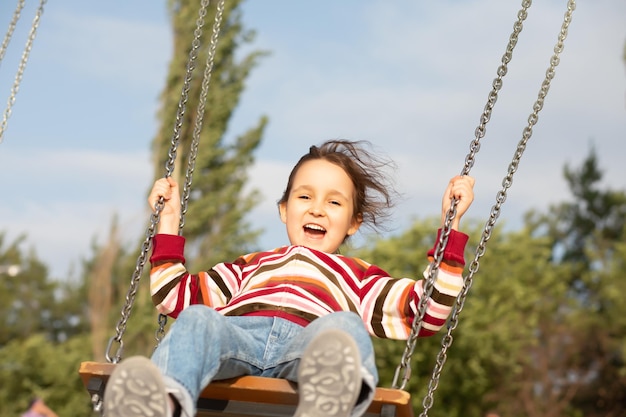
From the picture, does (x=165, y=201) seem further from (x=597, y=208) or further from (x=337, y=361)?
(x=597, y=208)

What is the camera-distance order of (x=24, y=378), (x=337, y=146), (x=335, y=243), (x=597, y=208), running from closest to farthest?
(x=335, y=243) < (x=337, y=146) < (x=24, y=378) < (x=597, y=208)

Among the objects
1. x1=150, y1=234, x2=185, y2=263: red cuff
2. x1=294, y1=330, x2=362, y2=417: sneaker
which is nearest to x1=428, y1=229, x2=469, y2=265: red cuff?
x1=294, y1=330, x2=362, y2=417: sneaker

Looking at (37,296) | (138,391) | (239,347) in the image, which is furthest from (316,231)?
(37,296)

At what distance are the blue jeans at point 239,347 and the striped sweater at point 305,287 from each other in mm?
111

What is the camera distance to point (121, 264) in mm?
21688

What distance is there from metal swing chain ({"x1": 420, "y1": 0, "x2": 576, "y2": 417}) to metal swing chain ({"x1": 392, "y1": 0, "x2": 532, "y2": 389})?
0.13 m

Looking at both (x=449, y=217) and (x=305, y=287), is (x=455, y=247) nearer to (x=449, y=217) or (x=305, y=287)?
(x=449, y=217)

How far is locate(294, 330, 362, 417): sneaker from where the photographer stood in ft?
9.50

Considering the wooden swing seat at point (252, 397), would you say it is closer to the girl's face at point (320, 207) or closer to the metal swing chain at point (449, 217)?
the metal swing chain at point (449, 217)

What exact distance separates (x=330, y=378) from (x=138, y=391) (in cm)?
52

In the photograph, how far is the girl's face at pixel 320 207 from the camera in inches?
161

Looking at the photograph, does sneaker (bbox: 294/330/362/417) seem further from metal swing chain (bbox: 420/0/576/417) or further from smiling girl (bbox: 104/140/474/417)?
metal swing chain (bbox: 420/0/576/417)

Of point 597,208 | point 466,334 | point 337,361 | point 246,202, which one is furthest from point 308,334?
point 597,208

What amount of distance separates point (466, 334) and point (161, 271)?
64.4 feet
